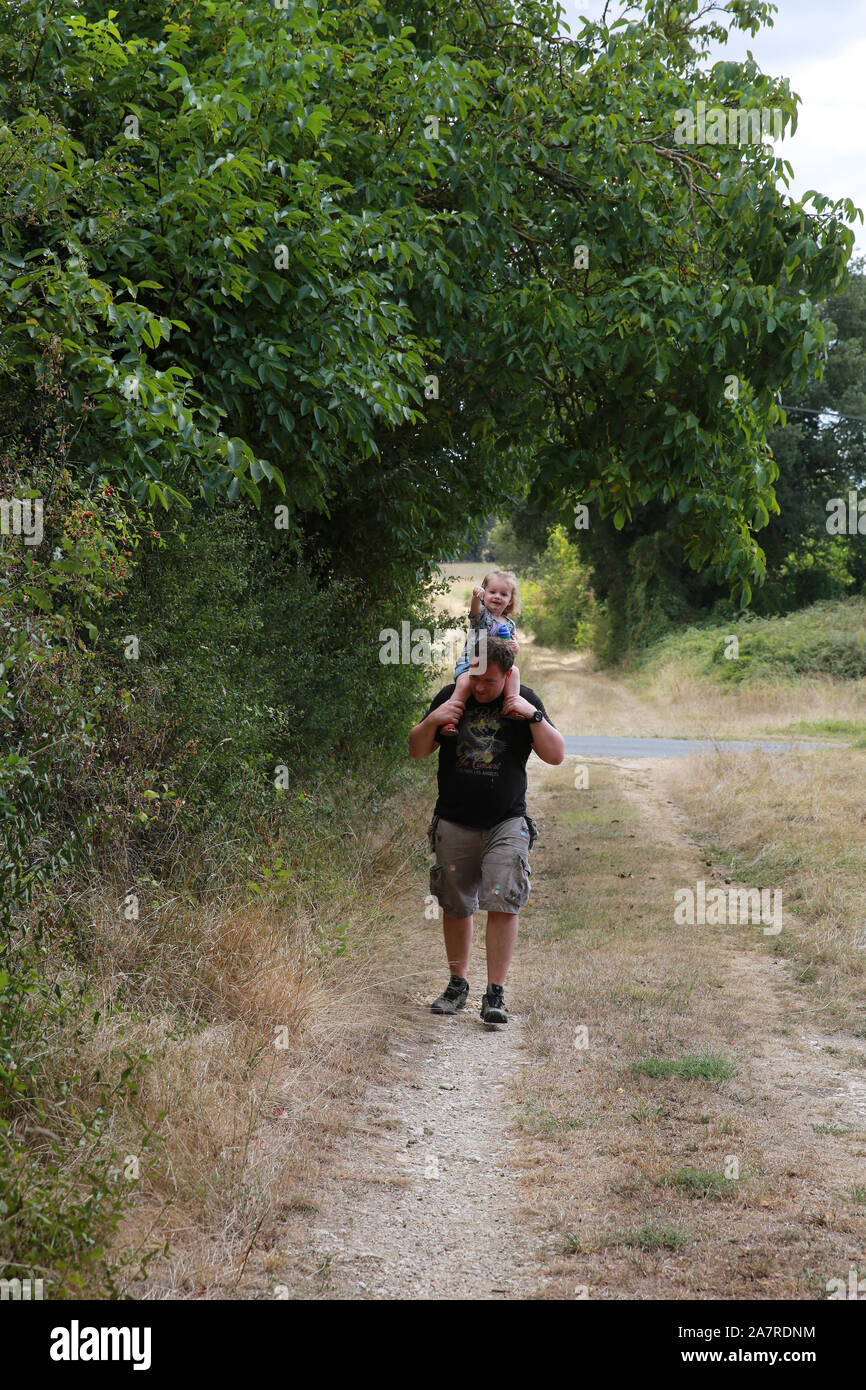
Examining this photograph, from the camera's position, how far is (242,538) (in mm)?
6266

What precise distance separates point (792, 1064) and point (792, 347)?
4.94m

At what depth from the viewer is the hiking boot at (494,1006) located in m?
5.74

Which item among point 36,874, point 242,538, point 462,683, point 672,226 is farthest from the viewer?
point 672,226

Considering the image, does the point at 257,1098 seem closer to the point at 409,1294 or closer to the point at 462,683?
the point at 409,1294

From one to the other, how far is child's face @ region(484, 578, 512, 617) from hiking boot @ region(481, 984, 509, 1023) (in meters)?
1.95

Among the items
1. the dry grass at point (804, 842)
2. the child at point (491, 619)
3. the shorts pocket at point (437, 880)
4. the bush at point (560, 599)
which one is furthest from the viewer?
the bush at point (560, 599)

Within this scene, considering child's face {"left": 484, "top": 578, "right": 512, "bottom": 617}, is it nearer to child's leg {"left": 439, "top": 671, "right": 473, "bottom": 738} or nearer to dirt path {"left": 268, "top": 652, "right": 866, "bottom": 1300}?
child's leg {"left": 439, "top": 671, "right": 473, "bottom": 738}

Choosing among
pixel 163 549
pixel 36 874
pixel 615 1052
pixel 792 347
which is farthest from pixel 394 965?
pixel 792 347

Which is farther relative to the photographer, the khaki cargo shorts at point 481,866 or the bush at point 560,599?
the bush at point 560,599

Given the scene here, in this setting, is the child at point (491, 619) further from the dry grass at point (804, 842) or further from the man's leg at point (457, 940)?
the dry grass at point (804, 842)

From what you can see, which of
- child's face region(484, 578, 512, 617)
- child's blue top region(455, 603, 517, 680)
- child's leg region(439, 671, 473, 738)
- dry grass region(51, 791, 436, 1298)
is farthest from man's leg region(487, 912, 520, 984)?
child's face region(484, 578, 512, 617)

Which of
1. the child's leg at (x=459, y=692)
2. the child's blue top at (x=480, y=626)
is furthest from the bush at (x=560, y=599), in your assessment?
the child's leg at (x=459, y=692)

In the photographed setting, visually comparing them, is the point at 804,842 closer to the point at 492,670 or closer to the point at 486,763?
the point at 486,763

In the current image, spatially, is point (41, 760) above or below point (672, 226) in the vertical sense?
below
